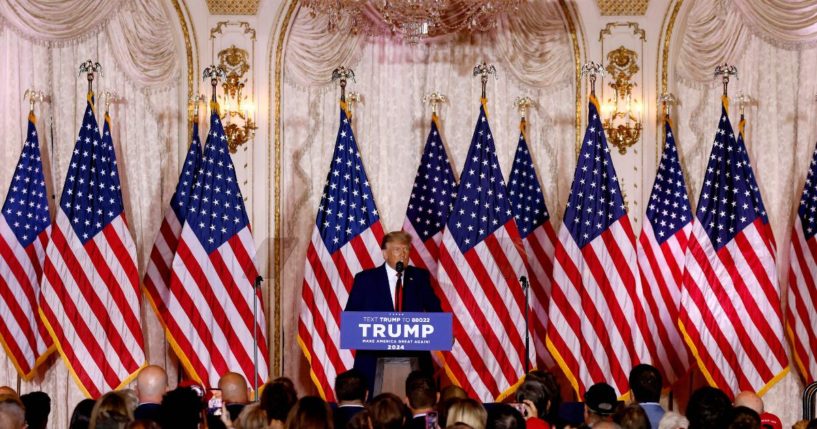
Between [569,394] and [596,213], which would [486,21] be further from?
[569,394]

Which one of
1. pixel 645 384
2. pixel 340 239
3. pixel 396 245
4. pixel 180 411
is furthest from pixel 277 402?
pixel 340 239

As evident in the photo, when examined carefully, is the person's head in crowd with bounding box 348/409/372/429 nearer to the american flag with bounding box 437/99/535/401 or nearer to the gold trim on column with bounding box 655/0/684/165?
the american flag with bounding box 437/99/535/401

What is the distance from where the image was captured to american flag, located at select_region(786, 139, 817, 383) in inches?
416

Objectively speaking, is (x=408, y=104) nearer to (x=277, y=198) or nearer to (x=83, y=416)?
(x=277, y=198)

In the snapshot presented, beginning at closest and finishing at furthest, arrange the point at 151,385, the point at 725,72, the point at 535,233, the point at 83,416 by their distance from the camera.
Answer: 1. the point at 83,416
2. the point at 151,385
3. the point at 725,72
4. the point at 535,233

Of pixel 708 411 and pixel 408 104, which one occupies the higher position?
pixel 408 104

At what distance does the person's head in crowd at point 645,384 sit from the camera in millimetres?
6848

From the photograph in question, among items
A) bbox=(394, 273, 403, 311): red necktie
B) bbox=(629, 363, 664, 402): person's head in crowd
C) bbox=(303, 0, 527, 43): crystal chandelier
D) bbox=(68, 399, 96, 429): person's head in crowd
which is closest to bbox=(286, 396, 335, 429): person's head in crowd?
bbox=(68, 399, 96, 429): person's head in crowd

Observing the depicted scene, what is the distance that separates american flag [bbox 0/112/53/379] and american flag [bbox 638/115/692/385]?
5.13 meters

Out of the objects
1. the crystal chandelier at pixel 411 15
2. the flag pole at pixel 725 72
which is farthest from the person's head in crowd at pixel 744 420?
the flag pole at pixel 725 72

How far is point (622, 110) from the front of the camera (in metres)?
11.1

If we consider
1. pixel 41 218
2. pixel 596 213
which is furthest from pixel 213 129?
pixel 596 213

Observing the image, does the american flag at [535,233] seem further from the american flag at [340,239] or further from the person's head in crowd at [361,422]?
the person's head in crowd at [361,422]

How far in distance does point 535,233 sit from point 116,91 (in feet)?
13.0
